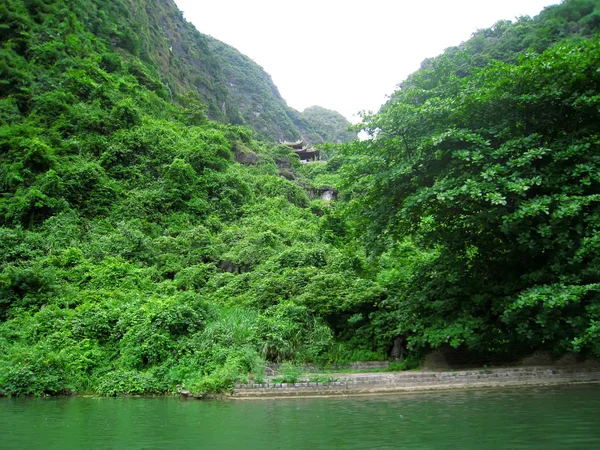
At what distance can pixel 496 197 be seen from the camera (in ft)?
27.2

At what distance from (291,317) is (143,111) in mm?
24065

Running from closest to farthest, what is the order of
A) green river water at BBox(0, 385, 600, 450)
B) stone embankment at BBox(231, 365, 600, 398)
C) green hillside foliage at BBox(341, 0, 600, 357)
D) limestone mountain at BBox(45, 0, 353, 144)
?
green river water at BBox(0, 385, 600, 450), green hillside foliage at BBox(341, 0, 600, 357), stone embankment at BBox(231, 365, 600, 398), limestone mountain at BBox(45, 0, 353, 144)

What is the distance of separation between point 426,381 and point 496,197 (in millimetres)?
4327

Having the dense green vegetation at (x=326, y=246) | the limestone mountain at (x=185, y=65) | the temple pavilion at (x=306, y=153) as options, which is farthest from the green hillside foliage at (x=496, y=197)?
the temple pavilion at (x=306, y=153)

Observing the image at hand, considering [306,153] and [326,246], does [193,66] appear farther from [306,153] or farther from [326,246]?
[326,246]

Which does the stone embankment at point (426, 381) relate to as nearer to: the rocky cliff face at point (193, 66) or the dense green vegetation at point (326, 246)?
the dense green vegetation at point (326, 246)

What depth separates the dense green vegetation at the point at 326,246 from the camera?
9.23 metres

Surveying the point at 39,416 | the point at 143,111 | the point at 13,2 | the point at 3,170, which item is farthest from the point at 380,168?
the point at 13,2

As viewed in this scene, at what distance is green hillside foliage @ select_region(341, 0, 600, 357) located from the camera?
8820 mm

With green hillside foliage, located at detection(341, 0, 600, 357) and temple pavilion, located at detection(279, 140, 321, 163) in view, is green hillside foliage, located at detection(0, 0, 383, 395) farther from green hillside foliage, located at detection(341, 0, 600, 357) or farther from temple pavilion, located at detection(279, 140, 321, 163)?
temple pavilion, located at detection(279, 140, 321, 163)

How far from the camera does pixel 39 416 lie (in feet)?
27.0

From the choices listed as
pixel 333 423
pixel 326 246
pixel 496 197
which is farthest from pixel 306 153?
pixel 333 423

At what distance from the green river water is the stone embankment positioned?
1.65 ft

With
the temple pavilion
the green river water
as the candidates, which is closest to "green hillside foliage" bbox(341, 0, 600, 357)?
the green river water
